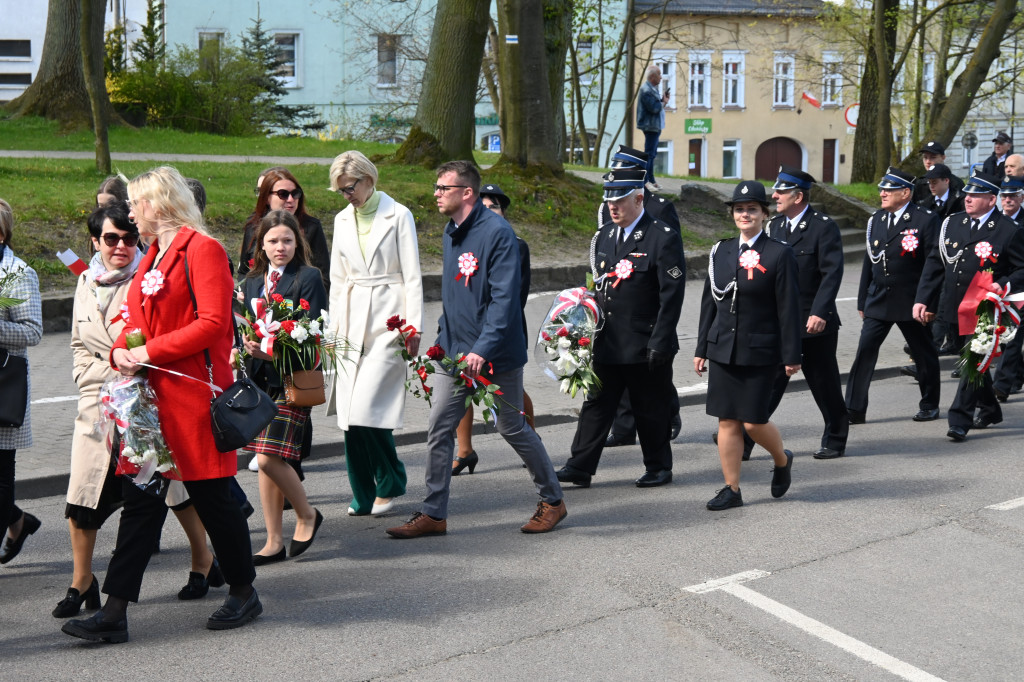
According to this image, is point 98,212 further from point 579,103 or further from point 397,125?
point 397,125

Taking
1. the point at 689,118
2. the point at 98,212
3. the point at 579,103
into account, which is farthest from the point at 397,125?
the point at 98,212

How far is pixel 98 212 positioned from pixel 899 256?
669cm

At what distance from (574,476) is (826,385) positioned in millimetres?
2223

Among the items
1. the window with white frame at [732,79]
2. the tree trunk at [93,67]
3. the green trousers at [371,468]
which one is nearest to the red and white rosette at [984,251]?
the green trousers at [371,468]

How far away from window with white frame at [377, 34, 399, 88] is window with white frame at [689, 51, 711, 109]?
14413 millimetres

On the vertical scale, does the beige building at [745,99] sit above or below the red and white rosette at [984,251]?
above

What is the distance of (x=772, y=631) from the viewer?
5.14 metres

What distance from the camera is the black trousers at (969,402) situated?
363 inches

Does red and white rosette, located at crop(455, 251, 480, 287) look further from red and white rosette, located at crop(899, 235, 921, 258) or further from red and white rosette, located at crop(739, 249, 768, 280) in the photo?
red and white rosette, located at crop(899, 235, 921, 258)

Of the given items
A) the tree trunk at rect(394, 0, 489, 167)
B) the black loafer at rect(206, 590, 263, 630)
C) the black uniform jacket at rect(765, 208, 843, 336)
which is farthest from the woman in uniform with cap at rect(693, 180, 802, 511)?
the tree trunk at rect(394, 0, 489, 167)

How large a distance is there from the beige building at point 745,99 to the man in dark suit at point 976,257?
153 feet

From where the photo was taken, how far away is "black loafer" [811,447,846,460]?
28.4 feet

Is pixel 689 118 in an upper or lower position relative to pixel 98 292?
upper

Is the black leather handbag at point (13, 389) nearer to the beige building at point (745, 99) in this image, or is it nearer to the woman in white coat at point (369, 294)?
the woman in white coat at point (369, 294)
